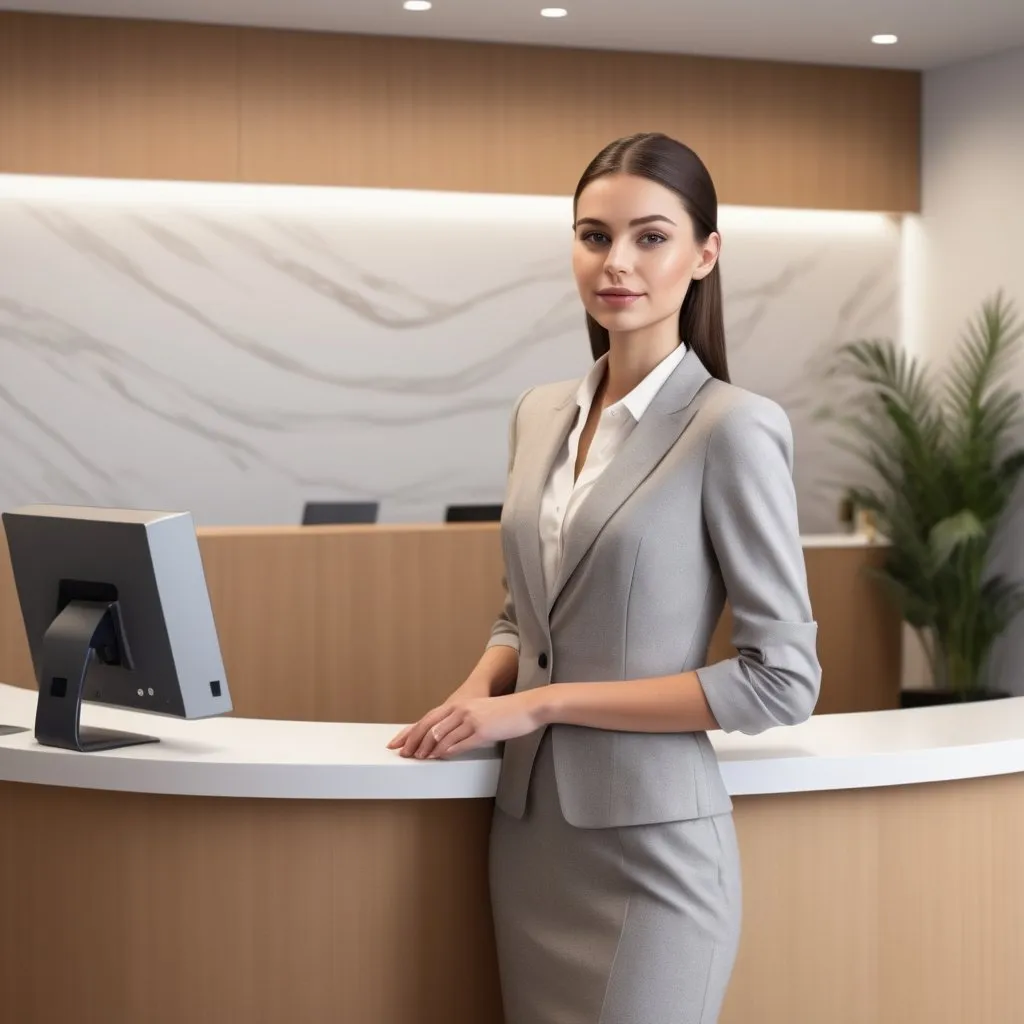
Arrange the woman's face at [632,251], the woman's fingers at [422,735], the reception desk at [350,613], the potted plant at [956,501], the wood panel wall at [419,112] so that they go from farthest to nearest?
the potted plant at [956,501], the wood panel wall at [419,112], the reception desk at [350,613], the woman's fingers at [422,735], the woman's face at [632,251]

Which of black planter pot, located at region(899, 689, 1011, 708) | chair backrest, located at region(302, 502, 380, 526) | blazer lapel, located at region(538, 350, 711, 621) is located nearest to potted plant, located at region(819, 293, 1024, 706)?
black planter pot, located at region(899, 689, 1011, 708)

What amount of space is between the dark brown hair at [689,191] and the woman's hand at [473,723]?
1.92ft

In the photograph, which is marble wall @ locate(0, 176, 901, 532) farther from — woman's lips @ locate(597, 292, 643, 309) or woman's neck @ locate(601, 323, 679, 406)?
woman's lips @ locate(597, 292, 643, 309)

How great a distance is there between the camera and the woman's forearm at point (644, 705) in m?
1.98

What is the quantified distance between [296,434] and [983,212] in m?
3.72

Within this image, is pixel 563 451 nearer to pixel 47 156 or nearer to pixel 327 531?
pixel 327 531

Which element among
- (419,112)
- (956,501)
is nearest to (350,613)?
(419,112)

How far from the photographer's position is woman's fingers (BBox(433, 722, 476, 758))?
6.95 feet

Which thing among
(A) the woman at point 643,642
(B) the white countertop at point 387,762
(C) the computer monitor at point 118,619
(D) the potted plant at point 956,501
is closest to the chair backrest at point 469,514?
(D) the potted plant at point 956,501

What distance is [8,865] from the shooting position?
2.49 metres

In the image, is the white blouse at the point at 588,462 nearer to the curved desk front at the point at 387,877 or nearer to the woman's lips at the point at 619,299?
the woman's lips at the point at 619,299

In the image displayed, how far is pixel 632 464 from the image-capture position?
→ 2.06 metres

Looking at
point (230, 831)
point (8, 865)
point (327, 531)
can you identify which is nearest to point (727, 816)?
point (230, 831)

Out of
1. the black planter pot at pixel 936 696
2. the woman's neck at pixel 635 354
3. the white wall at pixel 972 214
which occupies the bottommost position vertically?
the black planter pot at pixel 936 696
